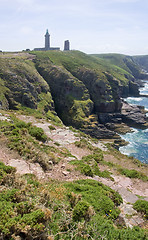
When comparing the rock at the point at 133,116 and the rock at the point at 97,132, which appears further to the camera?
the rock at the point at 133,116

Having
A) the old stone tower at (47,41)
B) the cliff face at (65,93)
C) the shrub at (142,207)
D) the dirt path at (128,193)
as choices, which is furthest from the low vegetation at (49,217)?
the old stone tower at (47,41)

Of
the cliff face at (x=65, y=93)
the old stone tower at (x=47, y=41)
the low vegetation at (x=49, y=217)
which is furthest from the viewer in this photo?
the old stone tower at (x=47, y=41)

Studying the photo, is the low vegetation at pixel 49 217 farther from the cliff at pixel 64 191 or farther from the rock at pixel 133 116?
the rock at pixel 133 116

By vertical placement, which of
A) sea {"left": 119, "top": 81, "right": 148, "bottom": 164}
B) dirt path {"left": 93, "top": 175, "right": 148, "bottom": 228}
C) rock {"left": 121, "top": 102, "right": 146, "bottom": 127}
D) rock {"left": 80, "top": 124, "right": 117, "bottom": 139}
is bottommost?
sea {"left": 119, "top": 81, "right": 148, "bottom": 164}

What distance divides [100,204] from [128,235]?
6.97 ft

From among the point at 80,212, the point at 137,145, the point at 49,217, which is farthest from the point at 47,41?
the point at 49,217

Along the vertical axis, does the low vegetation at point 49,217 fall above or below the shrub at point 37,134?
above

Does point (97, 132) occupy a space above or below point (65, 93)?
below

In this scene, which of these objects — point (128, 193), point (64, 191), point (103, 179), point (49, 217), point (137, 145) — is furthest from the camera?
point (137, 145)

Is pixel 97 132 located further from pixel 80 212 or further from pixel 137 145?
pixel 80 212

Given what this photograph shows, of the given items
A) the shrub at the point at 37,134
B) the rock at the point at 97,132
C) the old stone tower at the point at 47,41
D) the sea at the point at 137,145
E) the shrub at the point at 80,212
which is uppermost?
the old stone tower at the point at 47,41

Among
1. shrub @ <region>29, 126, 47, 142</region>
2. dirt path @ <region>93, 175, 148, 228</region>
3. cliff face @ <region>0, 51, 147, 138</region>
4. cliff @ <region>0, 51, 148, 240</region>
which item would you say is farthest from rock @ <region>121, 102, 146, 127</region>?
dirt path @ <region>93, 175, 148, 228</region>

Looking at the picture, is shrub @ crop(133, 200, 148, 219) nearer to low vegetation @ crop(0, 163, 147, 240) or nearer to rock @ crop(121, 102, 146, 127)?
low vegetation @ crop(0, 163, 147, 240)

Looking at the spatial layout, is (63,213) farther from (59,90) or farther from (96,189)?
(59,90)
